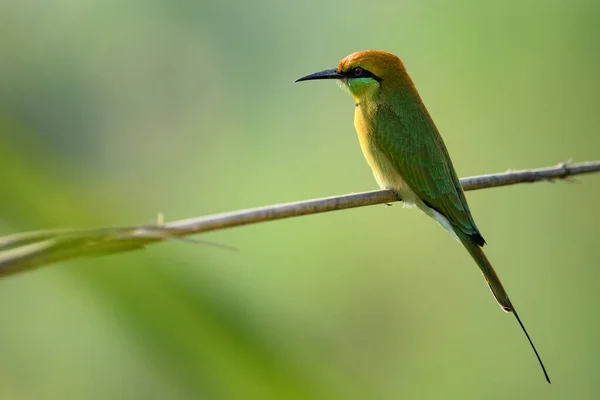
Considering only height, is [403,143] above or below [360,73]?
below

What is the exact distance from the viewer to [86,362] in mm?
3740

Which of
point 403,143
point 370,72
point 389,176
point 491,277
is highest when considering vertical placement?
point 370,72

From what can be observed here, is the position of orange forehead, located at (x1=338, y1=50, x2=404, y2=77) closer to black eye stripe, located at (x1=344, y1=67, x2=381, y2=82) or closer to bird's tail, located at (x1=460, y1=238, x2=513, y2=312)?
black eye stripe, located at (x1=344, y1=67, x2=381, y2=82)

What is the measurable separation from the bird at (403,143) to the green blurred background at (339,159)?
3.69 ft

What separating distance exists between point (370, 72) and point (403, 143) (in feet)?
1.06

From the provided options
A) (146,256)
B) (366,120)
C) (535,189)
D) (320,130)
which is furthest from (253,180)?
(146,256)

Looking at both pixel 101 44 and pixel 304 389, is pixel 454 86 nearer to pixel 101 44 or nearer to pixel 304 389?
pixel 101 44

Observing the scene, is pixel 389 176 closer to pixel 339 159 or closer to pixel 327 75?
pixel 327 75

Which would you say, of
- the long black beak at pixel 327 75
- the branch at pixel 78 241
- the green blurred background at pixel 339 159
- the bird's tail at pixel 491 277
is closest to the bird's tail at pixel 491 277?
the bird's tail at pixel 491 277

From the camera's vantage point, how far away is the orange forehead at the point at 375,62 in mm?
2531

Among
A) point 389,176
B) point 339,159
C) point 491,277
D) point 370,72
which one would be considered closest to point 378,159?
point 389,176

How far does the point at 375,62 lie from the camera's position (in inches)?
99.6

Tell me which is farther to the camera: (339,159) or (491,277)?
(339,159)

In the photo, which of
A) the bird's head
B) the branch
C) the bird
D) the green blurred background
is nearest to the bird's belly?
the bird
